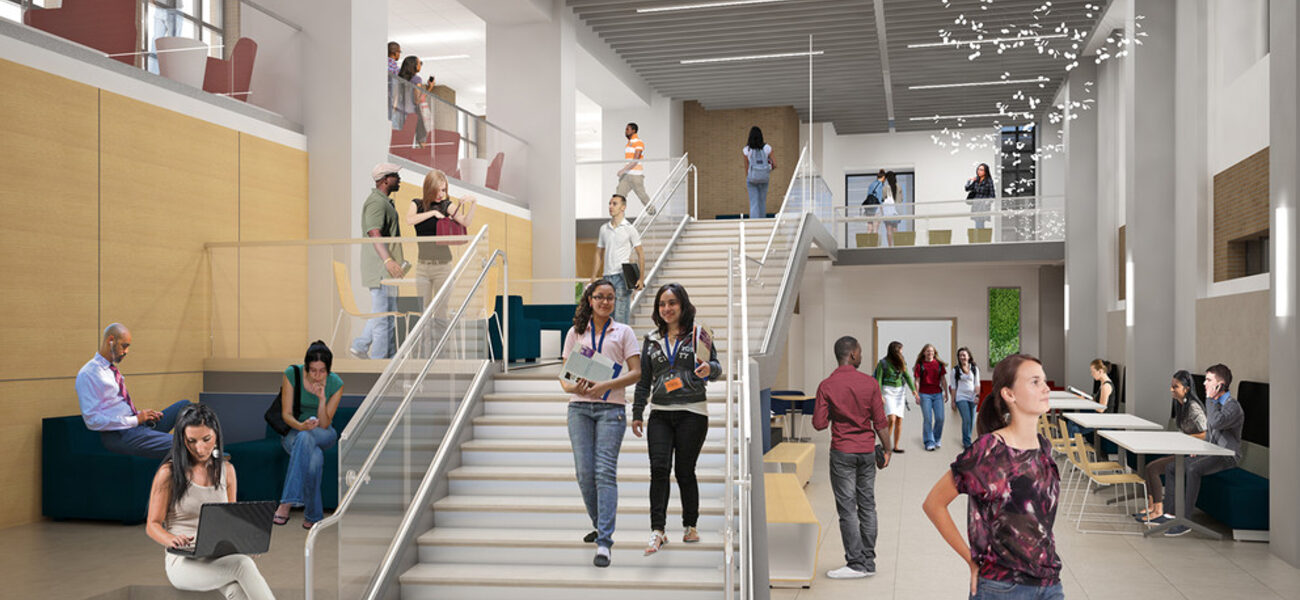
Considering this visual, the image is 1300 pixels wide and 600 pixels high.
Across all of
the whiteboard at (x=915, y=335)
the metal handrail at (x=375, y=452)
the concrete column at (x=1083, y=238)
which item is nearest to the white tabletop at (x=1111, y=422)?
the metal handrail at (x=375, y=452)

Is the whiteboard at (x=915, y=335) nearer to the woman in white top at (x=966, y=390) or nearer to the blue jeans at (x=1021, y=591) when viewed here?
the woman in white top at (x=966, y=390)

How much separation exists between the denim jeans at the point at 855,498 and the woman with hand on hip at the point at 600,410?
1782 millimetres

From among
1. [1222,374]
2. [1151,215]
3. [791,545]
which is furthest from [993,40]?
[791,545]

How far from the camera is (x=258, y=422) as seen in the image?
27.0 ft

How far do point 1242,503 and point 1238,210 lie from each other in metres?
3.73

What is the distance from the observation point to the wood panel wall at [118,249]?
271 inches

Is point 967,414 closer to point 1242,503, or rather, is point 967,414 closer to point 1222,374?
point 1242,503

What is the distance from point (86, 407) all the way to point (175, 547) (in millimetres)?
2772

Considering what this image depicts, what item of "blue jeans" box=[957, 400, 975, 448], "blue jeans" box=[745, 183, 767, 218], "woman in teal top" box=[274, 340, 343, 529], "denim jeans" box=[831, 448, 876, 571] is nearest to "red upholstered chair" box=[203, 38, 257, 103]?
"woman in teal top" box=[274, 340, 343, 529]

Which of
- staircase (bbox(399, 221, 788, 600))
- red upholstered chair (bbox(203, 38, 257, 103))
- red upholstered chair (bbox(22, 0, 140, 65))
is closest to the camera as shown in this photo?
staircase (bbox(399, 221, 788, 600))

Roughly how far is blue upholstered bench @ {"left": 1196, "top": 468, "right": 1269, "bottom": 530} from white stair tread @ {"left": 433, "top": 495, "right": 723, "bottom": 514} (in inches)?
176

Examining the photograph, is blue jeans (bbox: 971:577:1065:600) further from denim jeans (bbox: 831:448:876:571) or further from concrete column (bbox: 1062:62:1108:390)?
concrete column (bbox: 1062:62:1108:390)

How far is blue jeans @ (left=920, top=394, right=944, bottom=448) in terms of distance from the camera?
14031mm

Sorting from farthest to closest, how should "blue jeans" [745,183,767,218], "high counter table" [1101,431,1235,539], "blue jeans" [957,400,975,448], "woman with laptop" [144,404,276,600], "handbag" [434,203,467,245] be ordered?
"blue jeans" [745,183,767,218] < "blue jeans" [957,400,975,448] < "handbag" [434,203,467,245] < "high counter table" [1101,431,1235,539] < "woman with laptop" [144,404,276,600]
